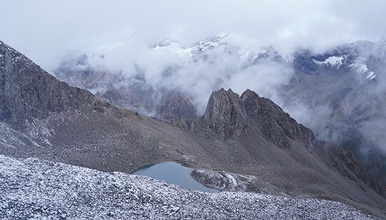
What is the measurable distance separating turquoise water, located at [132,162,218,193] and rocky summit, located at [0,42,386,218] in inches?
76.9

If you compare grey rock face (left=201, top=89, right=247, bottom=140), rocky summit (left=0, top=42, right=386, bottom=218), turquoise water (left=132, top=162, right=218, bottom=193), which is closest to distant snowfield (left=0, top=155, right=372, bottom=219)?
rocky summit (left=0, top=42, right=386, bottom=218)

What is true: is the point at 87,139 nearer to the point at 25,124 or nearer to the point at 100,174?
the point at 25,124

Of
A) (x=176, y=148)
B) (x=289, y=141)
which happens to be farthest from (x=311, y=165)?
(x=176, y=148)

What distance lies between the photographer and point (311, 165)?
104m

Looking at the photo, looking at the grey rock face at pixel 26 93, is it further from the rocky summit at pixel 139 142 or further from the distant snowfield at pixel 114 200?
the distant snowfield at pixel 114 200

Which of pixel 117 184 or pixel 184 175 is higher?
pixel 184 175

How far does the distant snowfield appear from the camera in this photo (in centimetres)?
3009

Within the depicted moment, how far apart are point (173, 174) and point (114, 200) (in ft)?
120

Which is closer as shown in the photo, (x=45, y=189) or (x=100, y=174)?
(x=45, y=189)

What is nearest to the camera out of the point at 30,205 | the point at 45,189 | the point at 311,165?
the point at 30,205

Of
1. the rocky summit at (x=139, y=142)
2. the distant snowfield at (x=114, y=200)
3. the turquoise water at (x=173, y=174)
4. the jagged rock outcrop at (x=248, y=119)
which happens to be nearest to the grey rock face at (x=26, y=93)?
the rocky summit at (x=139, y=142)

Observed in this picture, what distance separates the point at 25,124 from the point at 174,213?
2060 inches

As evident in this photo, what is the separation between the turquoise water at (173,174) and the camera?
214ft

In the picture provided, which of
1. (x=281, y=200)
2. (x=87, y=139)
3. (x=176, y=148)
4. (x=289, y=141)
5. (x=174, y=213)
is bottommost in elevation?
(x=174, y=213)
